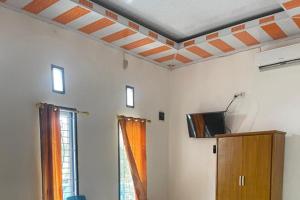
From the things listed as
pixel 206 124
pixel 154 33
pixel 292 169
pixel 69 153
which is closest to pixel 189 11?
pixel 154 33

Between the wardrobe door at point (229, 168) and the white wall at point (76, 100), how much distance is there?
125 centimetres

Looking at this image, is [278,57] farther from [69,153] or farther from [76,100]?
[69,153]

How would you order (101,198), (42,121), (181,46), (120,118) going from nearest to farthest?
(42,121)
(101,198)
(120,118)
(181,46)

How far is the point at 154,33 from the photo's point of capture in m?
3.86

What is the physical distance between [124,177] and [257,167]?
1893mm

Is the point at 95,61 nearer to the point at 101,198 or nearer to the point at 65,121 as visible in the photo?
the point at 65,121

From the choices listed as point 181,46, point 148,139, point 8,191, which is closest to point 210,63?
point 181,46

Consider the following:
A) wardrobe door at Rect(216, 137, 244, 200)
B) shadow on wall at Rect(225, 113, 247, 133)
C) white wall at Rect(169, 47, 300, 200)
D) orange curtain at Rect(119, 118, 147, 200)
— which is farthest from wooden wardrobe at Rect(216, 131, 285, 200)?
orange curtain at Rect(119, 118, 147, 200)

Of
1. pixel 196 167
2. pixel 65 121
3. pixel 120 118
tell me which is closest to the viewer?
pixel 65 121

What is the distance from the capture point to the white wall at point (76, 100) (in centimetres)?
284

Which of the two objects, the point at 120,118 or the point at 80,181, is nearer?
the point at 80,181

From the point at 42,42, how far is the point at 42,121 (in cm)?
95

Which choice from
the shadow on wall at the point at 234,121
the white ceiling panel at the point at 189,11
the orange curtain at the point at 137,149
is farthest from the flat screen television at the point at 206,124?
the white ceiling panel at the point at 189,11

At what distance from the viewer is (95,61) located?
3.82 metres
